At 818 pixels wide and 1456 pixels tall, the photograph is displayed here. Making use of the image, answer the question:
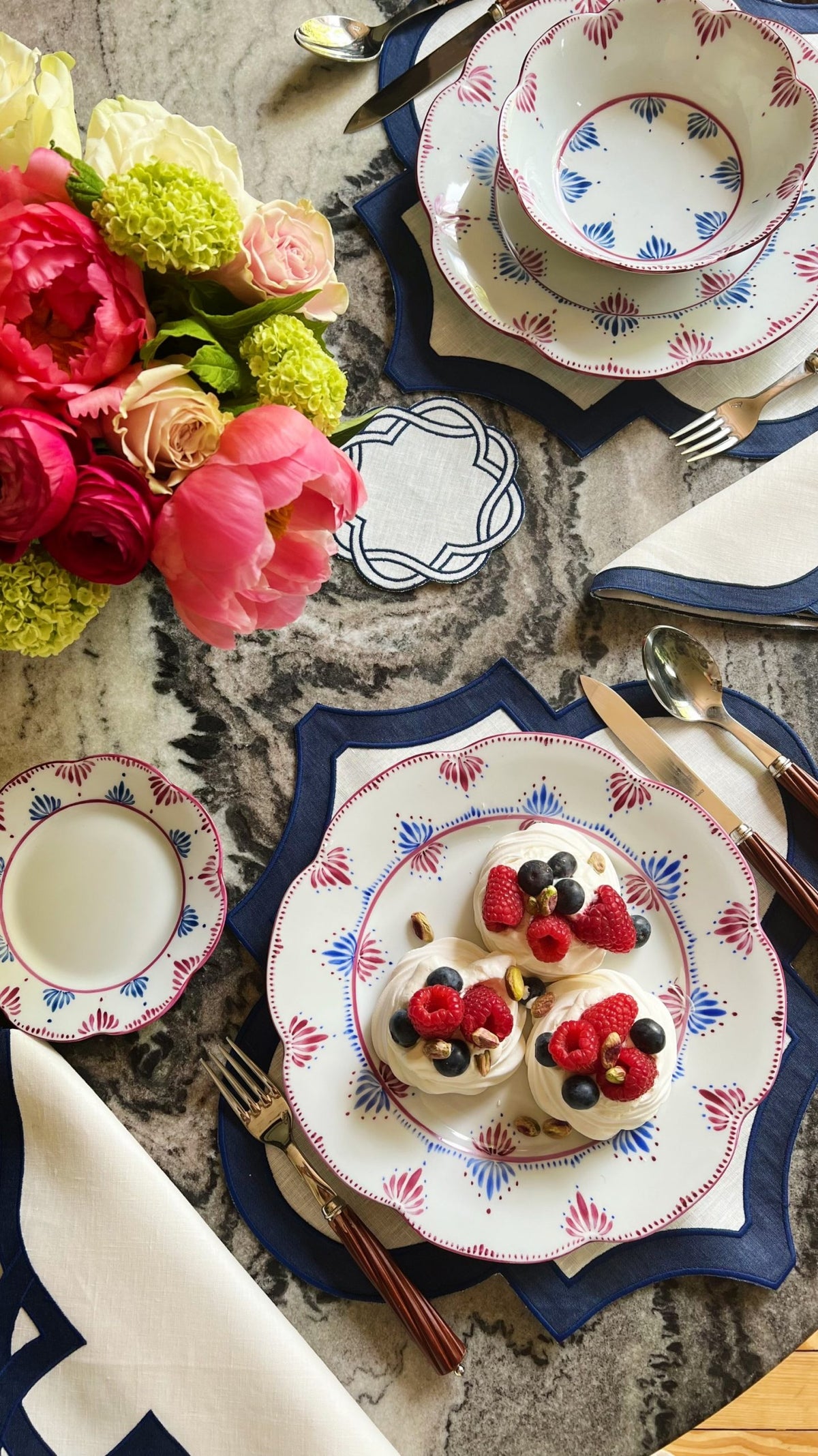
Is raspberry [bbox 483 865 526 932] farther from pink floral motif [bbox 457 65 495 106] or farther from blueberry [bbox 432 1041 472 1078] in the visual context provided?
pink floral motif [bbox 457 65 495 106]

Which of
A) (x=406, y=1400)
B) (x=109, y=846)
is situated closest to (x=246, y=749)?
(x=109, y=846)

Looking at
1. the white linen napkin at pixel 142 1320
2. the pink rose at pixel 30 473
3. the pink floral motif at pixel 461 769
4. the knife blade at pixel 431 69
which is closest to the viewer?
the pink rose at pixel 30 473

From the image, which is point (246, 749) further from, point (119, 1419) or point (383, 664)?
point (119, 1419)

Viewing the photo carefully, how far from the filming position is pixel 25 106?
1.82ft

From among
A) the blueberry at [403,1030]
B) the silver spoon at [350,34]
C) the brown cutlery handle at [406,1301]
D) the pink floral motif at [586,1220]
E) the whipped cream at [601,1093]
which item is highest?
the silver spoon at [350,34]

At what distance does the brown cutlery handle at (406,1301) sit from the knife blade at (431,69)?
0.97m

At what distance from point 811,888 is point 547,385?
19.6 inches

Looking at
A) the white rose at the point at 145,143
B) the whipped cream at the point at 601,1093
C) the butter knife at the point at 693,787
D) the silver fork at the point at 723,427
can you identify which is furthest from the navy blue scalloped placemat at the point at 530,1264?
the white rose at the point at 145,143

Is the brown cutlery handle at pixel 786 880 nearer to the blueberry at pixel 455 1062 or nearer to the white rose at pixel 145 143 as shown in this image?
the blueberry at pixel 455 1062

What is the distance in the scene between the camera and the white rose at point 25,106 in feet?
1.81

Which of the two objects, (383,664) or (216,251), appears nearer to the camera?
(216,251)

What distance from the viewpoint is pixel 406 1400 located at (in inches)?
31.5

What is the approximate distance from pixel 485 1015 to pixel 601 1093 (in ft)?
0.33

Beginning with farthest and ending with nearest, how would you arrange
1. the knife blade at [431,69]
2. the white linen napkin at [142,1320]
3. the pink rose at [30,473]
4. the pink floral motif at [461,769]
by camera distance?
1. the knife blade at [431,69]
2. the pink floral motif at [461,769]
3. the white linen napkin at [142,1320]
4. the pink rose at [30,473]
